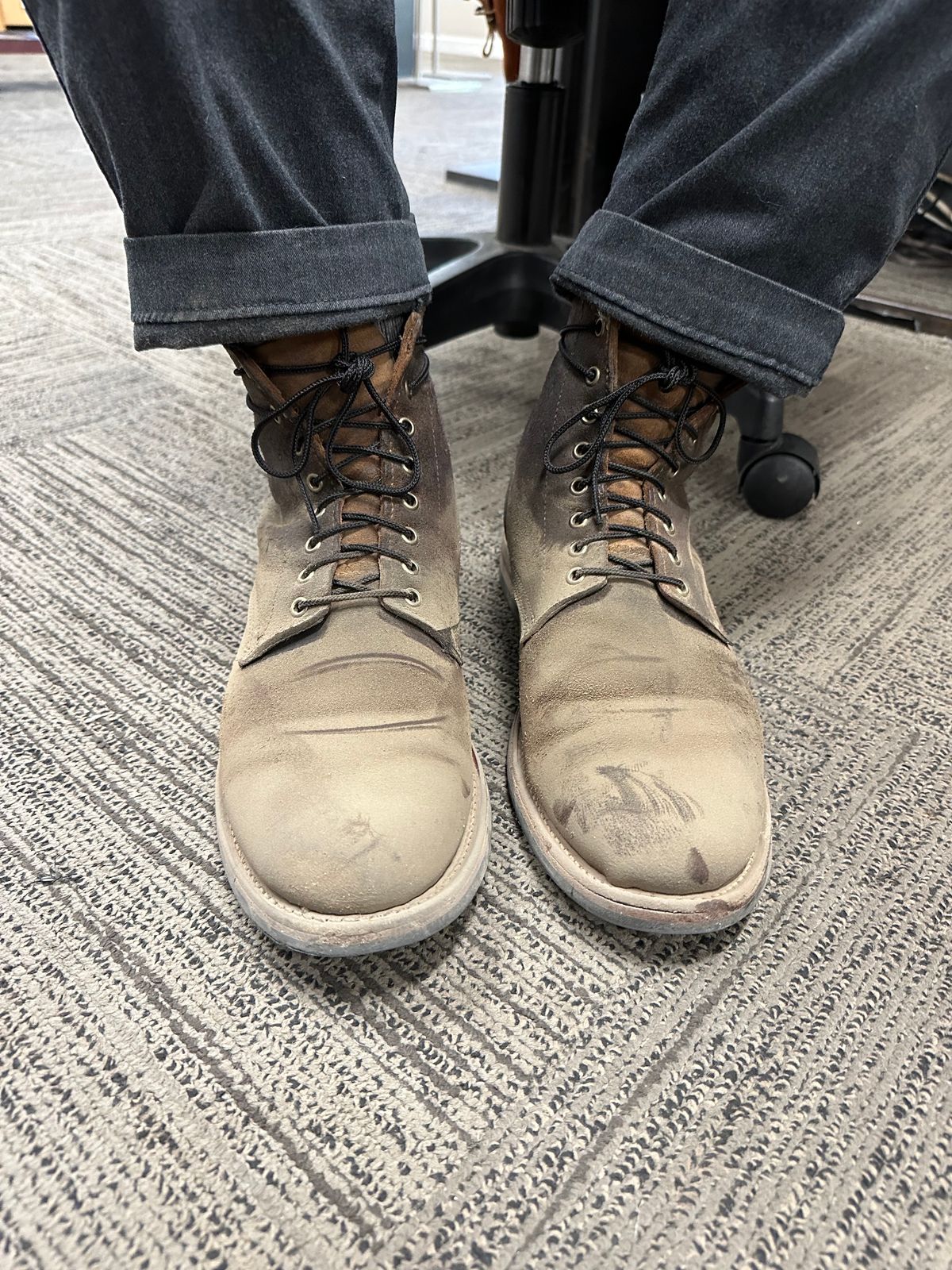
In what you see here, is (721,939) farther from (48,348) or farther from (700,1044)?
(48,348)

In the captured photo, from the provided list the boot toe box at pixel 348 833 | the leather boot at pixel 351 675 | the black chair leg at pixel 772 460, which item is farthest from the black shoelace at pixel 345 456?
the black chair leg at pixel 772 460

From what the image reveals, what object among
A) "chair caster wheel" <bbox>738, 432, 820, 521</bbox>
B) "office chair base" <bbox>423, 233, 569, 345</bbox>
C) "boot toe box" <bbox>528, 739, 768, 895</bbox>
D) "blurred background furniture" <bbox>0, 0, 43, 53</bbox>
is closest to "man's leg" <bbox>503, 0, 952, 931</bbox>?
"boot toe box" <bbox>528, 739, 768, 895</bbox>

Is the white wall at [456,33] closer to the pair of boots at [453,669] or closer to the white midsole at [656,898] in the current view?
the pair of boots at [453,669]

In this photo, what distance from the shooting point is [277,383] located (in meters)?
0.47

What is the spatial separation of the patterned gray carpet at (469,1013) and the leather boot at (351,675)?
0.14 feet

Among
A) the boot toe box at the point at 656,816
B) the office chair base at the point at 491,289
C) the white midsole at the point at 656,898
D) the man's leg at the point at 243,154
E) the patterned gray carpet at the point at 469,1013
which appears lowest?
the patterned gray carpet at the point at 469,1013

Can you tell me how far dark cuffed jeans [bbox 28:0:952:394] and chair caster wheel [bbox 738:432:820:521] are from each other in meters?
0.23

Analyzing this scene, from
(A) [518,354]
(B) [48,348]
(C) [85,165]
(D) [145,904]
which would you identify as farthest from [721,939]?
(C) [85,165]

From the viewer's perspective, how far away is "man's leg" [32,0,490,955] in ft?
1.23

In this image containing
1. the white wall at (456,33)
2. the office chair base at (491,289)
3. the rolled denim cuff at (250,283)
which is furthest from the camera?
the white wall at (456,33)

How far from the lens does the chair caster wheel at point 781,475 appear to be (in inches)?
28.3

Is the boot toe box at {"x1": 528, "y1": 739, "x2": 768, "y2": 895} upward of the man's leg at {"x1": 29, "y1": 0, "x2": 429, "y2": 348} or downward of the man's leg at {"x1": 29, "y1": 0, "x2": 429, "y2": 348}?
downward

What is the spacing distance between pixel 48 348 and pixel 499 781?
0.81 m

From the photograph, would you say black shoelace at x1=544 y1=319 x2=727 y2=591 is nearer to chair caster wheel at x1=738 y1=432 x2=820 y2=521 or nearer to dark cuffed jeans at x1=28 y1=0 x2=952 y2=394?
dark cuffed jeans at x1=28 y1=0 x2=952 y2=394
